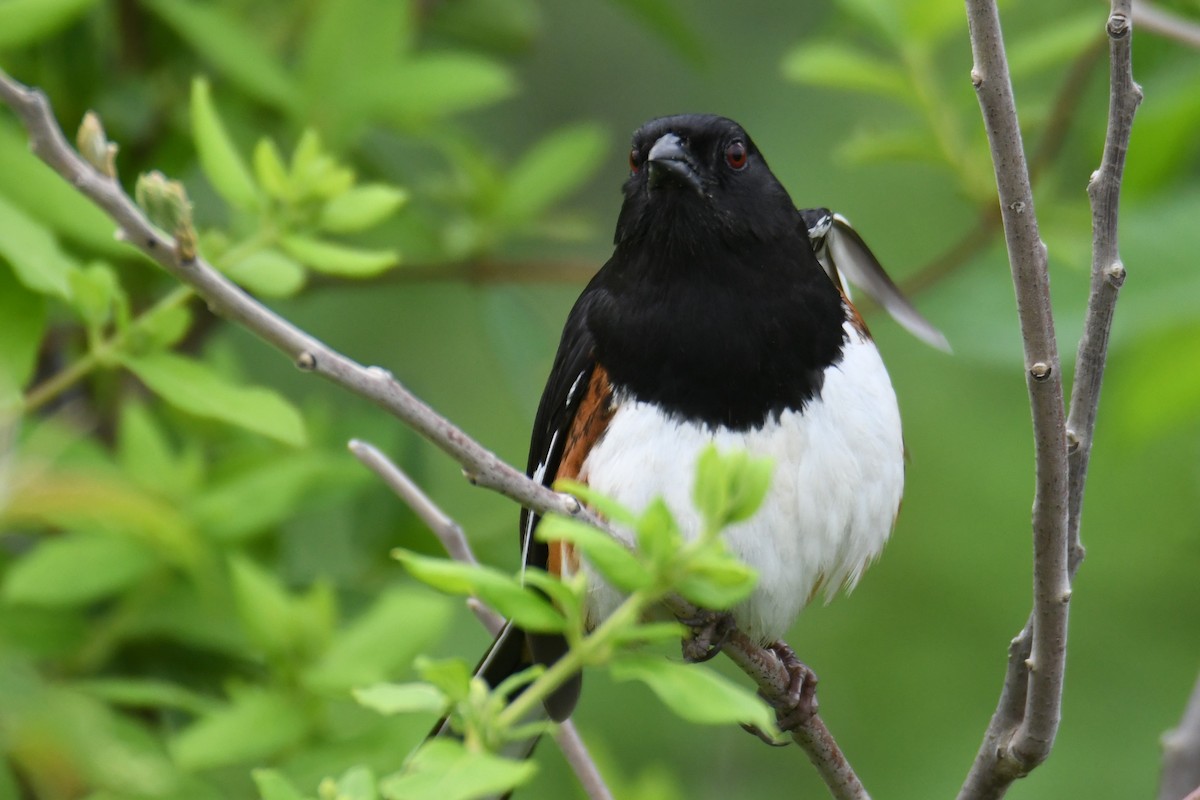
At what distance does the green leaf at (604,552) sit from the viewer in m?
1.26

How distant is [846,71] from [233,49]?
1232mm

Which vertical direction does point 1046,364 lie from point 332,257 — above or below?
below

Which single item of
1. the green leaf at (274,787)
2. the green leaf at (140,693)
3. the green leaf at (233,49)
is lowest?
the green leaf at (274,787)

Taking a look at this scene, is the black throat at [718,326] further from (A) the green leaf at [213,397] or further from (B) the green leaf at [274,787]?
(B) the green leaf at [274,787]

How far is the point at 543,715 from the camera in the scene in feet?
9.36

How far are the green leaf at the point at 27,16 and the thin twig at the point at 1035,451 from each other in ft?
5.10

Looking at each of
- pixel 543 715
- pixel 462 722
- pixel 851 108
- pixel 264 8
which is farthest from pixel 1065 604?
pixel 851 108

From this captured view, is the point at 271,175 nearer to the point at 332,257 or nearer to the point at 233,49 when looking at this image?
the point at 332,257

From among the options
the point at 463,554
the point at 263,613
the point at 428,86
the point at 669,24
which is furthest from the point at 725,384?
the point at 669,24

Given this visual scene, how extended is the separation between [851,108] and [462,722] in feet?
15.2

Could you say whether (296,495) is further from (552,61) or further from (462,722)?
(552,61)

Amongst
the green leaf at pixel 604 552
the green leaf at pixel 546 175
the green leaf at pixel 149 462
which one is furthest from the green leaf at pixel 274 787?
the green leaf at pixel 546 175

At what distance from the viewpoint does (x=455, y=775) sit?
1301mm

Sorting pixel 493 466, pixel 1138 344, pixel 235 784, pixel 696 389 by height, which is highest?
pixel 1138 344
